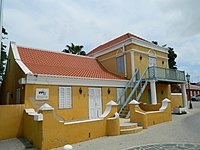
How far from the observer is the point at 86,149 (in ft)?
24.0

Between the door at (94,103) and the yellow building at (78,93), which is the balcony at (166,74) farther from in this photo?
the door at (94,103)

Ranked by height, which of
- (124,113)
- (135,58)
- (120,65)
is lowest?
(124,113)

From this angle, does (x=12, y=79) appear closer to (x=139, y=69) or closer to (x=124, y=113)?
(x=124, y=113)

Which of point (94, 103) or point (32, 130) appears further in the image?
point (94, 103)

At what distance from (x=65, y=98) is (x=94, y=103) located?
101 inches

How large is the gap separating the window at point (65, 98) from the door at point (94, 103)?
5.76 ft

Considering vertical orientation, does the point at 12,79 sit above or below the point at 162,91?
above

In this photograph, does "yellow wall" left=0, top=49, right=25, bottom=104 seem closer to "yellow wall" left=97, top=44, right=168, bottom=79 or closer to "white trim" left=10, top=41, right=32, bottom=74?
"white trim" left=10, top=41, right=32, bottom=74

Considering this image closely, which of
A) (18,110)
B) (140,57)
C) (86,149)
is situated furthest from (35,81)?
(140,57)

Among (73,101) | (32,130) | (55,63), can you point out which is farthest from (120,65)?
(32,130)

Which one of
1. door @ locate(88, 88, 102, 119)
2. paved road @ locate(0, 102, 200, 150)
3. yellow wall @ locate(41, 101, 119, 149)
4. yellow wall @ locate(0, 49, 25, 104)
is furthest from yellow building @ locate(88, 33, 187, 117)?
yellow wall @ locate(0, 49, 25, 104)

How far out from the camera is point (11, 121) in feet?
30.9

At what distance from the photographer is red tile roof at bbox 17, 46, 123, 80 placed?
12.9 metres

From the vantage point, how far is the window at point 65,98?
12133mm
